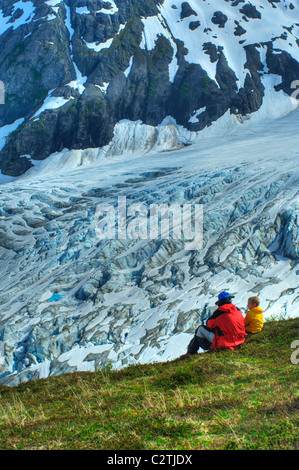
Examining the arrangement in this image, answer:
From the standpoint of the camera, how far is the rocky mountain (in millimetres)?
17641

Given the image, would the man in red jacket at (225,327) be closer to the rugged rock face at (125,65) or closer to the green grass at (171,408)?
the green grass at (171,408)

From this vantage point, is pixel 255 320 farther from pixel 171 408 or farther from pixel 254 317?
pixel 171 408

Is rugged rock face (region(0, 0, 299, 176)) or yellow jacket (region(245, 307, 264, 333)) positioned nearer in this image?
yellow jacket (region(245, 307, 264, 333))

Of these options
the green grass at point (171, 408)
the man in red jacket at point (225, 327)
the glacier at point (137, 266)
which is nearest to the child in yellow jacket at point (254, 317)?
the man in red jacket at point (225, 327)

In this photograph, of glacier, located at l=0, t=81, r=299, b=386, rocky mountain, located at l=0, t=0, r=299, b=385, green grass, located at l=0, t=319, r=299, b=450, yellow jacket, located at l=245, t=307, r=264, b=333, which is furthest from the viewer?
rocky mountain, located at l=0, t=0, r=299, b=385

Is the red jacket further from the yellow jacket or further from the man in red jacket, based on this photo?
the yellow jacket

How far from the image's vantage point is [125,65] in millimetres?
73250

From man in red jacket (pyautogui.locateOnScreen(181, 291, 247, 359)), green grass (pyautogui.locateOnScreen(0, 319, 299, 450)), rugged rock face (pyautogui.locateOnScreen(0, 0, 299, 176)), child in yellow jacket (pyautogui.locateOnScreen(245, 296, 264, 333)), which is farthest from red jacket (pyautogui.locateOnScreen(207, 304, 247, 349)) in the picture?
rugged rock face (pyautogui.locateOnScreen(0, 0, 299, 176))

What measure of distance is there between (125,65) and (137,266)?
63.6 metres

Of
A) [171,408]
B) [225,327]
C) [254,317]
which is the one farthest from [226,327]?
[171,408]

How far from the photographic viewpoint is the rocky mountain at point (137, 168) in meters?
17.6

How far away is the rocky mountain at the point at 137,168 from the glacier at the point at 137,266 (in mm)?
104

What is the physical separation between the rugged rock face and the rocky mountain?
1.10 feet
